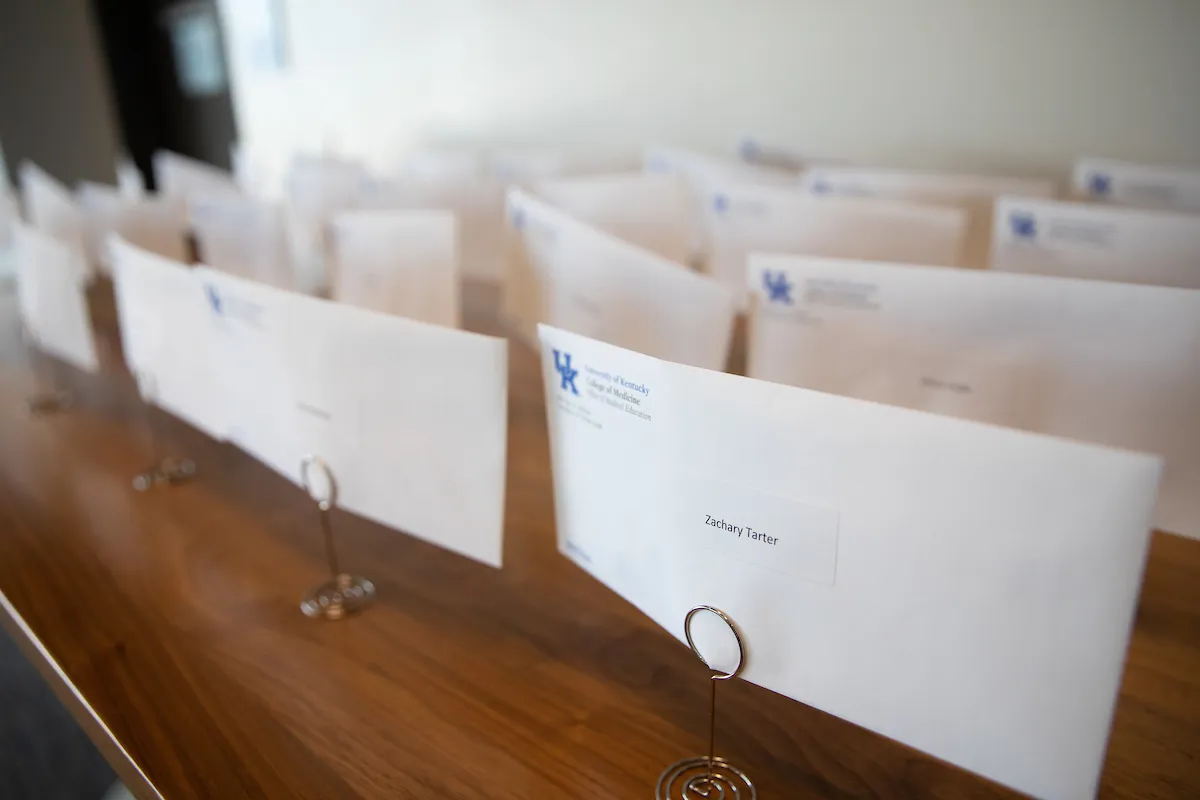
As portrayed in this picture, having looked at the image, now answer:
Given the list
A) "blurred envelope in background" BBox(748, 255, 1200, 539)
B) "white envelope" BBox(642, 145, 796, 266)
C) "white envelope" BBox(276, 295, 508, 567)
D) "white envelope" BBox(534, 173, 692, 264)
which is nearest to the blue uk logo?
"white envelope" BBox(276, 295, 508, 567)

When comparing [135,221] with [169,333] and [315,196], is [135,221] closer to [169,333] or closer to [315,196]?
[315,196]

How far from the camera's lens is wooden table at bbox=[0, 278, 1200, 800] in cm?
58

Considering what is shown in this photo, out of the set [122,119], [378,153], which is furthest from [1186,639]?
[122,119]

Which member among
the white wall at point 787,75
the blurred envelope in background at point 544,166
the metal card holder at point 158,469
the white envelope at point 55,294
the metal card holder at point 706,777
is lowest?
the metal card holder at point 158,469

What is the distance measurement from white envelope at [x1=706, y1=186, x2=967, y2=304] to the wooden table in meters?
0.48

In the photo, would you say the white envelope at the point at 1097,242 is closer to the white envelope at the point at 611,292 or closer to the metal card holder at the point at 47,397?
the white envelope at the point at 611,292

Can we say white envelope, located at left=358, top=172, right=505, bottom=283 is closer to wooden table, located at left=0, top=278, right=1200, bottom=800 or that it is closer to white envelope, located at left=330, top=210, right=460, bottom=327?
white envelope, located at left=330, top=210, right=460, bottom=327

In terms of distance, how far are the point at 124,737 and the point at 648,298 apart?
676 mm

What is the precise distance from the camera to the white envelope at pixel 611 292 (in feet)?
2.96

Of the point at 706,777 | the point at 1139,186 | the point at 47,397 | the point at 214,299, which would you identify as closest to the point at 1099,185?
the point at 1139,186

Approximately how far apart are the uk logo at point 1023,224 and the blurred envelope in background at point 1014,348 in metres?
0.44

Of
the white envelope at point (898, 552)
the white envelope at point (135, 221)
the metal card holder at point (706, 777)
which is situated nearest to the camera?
the white envelope at point (898, 552)

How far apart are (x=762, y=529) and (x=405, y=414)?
341mm

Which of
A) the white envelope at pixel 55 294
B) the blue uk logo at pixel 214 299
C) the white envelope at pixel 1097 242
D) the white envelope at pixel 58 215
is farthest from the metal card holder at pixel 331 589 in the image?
the white envelope at pixel 58 215
